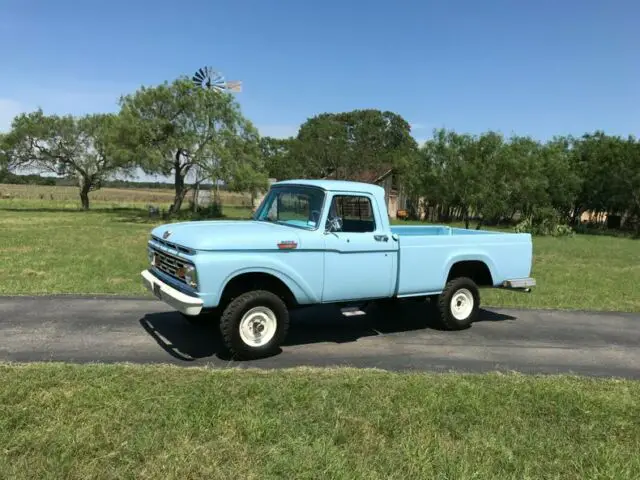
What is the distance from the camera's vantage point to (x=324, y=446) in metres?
3.82

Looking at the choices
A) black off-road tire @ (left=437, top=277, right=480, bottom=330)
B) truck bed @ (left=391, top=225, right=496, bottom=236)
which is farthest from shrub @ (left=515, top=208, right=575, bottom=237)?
black off-road tire @ (left=437, top=277, right=480, bottom=330)

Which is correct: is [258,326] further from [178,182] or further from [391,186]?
[391,186]

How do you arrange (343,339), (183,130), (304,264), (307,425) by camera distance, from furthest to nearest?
(183,130) < (343,339) < (304,264) < (307,425)

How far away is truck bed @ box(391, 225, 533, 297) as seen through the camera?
22.7 ft

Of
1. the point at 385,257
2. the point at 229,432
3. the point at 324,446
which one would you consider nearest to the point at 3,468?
the point at 229,432

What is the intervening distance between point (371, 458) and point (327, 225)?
3162mm

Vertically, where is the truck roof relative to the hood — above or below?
above

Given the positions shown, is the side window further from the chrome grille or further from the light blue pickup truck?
the chrome grille

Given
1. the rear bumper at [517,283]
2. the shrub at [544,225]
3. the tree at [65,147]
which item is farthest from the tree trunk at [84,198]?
the rear bumper at [517,283]

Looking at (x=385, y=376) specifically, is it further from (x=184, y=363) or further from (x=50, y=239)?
(x=50, y=239)

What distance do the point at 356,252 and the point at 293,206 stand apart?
1.07 m

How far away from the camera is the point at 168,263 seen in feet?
20.2

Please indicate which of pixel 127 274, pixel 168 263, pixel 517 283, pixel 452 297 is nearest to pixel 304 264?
pixel 168 263

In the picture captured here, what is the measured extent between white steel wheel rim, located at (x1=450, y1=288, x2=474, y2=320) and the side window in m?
1.80
